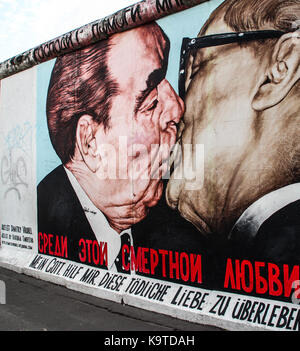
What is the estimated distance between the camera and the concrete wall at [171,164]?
3924 mm

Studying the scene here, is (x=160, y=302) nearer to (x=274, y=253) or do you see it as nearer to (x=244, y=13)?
(x=274, y=253)

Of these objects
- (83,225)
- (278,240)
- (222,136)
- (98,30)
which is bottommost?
(83,225)

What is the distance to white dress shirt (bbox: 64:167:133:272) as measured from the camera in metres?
5.64

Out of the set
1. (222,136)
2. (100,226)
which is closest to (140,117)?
(222,136)

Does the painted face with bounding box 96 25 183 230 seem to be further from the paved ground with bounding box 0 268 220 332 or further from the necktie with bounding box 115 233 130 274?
the paved ground with bounding box 0 268 220 332

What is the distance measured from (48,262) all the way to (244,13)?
506 centimetres

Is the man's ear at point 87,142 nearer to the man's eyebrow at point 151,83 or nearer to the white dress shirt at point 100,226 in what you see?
the white dress shirt at point 100,226

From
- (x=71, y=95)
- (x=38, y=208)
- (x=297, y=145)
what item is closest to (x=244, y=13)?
(x=297, y=145)

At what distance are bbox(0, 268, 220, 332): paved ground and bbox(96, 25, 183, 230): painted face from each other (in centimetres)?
130

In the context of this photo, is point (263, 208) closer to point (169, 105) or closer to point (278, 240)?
point (278, 240)

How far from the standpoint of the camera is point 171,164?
495 cm

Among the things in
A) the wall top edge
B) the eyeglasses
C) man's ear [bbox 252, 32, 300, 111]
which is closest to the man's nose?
the eyeglasses

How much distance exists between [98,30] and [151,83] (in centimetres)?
146
